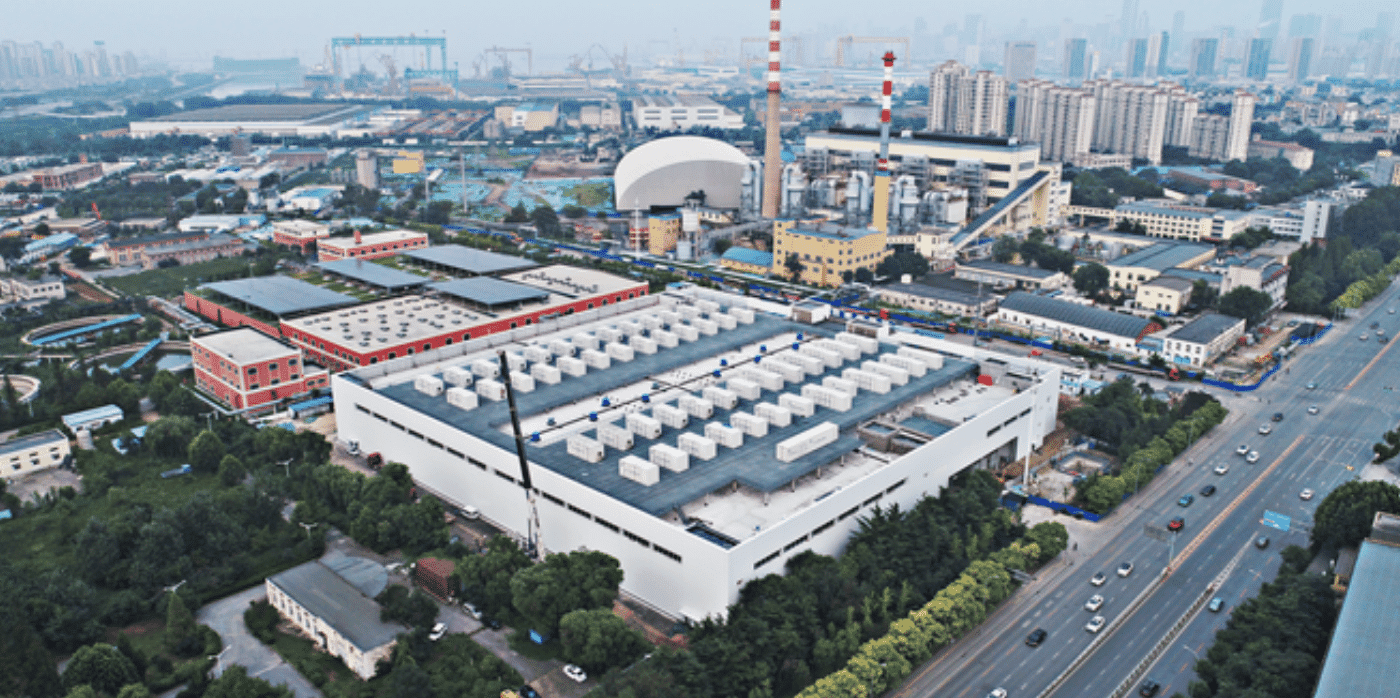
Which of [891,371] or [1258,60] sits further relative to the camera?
[1258,60]

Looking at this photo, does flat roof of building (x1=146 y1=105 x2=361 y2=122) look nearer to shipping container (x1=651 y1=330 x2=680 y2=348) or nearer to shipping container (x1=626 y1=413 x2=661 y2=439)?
shipping container (x1=651 y1=330 x2=680 y2=348)

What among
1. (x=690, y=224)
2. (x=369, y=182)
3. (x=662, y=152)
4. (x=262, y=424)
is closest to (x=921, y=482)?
(x=262, y=424)

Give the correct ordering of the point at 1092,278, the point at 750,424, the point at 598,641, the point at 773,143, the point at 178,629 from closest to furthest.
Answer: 1. the point at 598,641
2. the point at 178,629
3. the point at 750,424
4. the point at 1092,278
5. the point at 773,143

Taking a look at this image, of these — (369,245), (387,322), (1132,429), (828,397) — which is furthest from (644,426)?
(369,245)

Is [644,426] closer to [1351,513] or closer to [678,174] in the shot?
[1351,513]

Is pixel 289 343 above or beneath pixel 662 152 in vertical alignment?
beneath

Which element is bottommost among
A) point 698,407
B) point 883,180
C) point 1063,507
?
point 1063,507

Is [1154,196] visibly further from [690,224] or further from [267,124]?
[267,124]
